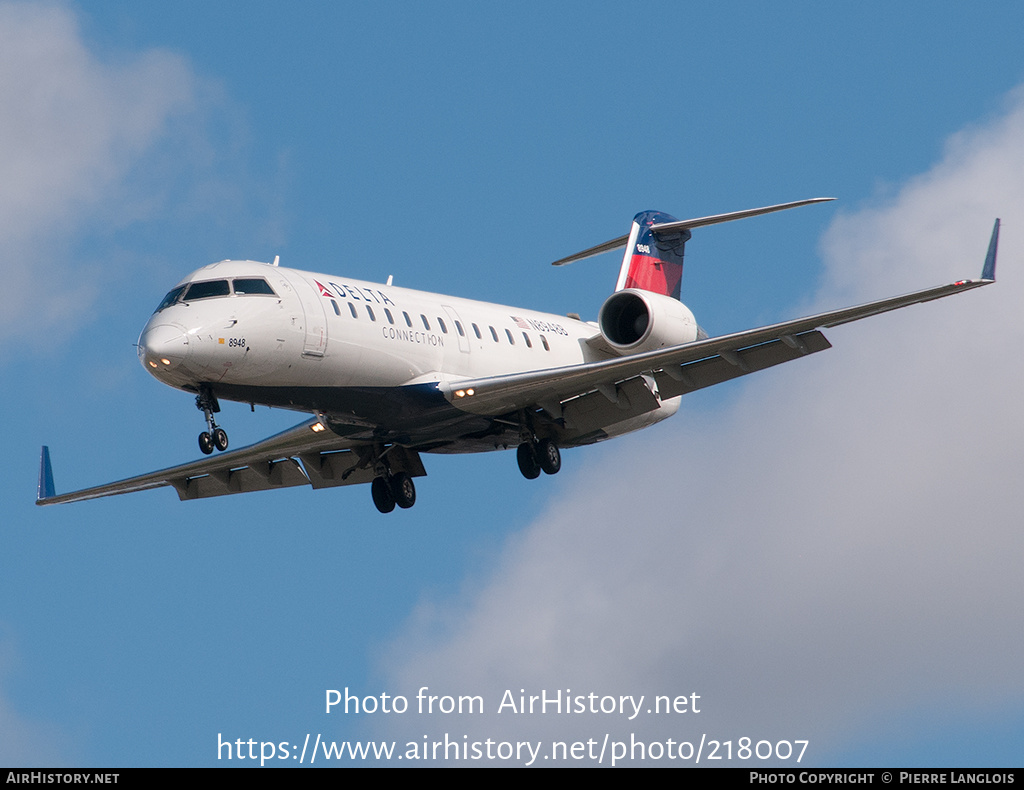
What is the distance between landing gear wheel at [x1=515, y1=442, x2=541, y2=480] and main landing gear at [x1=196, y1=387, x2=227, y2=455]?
5.69m

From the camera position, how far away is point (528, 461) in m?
26.6

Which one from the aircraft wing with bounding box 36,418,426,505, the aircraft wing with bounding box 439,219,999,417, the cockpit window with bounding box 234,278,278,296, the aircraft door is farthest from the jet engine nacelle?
the cockpit window with bounding box 234,278,278,296

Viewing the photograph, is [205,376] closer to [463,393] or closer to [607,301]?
[463,393]

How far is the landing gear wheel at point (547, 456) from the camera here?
26.5 m

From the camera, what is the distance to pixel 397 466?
27688 millimetres

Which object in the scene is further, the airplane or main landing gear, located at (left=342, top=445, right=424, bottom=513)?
main landing gear, located at (left=342, top=445, right=424, bottom=513)

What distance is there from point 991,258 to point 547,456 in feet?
25.9

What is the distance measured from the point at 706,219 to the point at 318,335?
359 inches

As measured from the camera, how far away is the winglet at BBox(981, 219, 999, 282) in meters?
21.9

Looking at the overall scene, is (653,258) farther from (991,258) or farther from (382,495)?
(991,258)

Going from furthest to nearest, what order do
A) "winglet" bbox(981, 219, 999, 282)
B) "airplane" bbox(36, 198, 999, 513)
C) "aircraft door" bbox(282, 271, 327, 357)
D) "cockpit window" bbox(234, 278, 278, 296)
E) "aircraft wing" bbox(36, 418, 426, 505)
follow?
1. "aircraft wing" bbox(36, 418, 426, 505)
2. "aircraft door" bbox(282, 271, 327, 357)
3. "cockpit window" bbox(234, 278, 278, 296)
4. "airplane" bbox(36, 198, 999, 513)
5. "winglet" bbox(981, 219, 999, 282)

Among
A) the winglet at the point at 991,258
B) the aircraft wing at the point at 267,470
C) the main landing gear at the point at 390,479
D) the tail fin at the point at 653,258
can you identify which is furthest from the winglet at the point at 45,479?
the winglet at the point at 991,258

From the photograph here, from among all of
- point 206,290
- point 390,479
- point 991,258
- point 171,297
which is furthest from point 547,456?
point 991,258

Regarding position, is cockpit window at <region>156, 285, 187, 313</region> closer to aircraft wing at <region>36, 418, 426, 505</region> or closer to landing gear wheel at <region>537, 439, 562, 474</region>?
aircraft wing at <region>36, 418, 426, 505</region>
